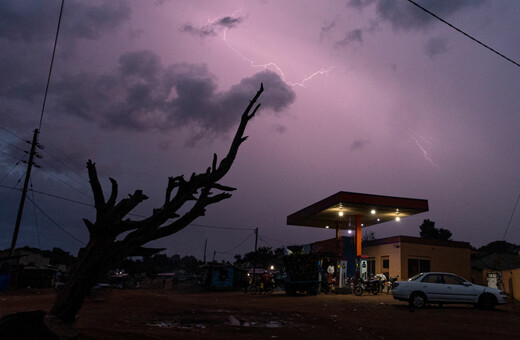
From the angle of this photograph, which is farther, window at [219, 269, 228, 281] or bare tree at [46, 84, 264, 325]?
window at [219, 269, 228, 281]

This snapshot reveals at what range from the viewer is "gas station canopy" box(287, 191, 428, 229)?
81.5 ft

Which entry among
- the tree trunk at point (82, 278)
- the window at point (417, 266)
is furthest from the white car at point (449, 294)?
the tree trunk at point (82, 278)

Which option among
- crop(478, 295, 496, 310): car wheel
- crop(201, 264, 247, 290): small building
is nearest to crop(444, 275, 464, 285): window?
crop(478, 295, 496, 310): car wheel

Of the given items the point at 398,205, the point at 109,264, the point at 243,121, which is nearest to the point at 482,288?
the point at 398,205

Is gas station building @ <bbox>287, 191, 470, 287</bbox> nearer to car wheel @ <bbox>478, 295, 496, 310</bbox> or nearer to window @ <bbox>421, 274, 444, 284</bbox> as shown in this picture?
window @ <bbox>421, 274, 444, 284</bbox>

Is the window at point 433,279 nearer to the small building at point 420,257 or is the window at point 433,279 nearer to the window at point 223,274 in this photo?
the small building at point 420,257

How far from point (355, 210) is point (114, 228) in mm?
23682

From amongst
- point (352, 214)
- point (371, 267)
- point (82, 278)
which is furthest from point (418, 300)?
point (371, 267)

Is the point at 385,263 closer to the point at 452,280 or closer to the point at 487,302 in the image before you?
the point at 452,280

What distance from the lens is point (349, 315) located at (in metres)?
12.3

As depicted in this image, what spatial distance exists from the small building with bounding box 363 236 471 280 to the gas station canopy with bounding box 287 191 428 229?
2031mm

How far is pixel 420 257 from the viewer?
89.2 ft

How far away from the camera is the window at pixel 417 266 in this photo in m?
26.9

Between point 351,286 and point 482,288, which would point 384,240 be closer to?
point 351,286
